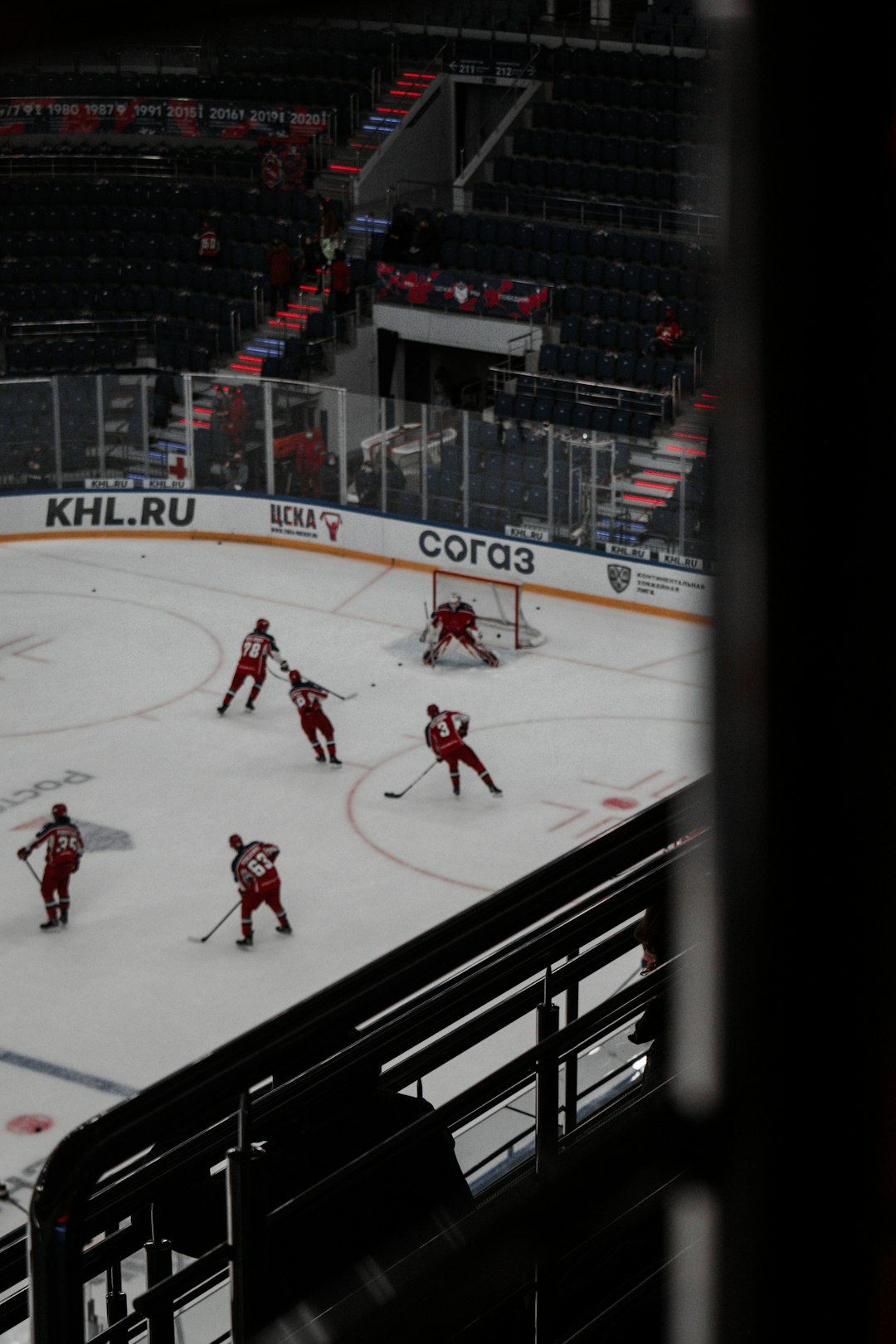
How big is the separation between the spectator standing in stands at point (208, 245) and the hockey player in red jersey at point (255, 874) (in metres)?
16.0

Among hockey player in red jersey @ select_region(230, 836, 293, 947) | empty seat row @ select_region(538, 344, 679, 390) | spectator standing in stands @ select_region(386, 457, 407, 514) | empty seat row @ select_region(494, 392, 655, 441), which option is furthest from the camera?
empty seat row @ select_region(538, 344, 679, 390)

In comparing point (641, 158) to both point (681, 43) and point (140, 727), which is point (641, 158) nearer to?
point (681, 43)

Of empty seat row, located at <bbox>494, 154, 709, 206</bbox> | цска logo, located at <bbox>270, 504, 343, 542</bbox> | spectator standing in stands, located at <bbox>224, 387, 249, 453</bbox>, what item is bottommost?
цска logo, located at <bbox>270, 504, 343, 542</bbox>

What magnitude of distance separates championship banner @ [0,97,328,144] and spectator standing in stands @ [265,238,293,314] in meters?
3.25

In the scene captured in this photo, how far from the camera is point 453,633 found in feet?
54.0

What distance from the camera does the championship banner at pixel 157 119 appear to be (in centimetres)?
2767

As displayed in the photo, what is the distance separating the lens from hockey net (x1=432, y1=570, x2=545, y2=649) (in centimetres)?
1825

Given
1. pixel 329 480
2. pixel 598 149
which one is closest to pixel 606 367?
pixel 329 480

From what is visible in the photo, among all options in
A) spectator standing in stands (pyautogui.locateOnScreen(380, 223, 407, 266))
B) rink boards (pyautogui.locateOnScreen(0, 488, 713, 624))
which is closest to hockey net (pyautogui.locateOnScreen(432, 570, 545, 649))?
rink boards (pyautogui.locateOnScreen(0, 488, 713, 624))

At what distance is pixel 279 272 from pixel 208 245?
1.31 metres

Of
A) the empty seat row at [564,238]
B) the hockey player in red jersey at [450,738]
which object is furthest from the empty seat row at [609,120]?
the hockey player in red jersey at [450,738]

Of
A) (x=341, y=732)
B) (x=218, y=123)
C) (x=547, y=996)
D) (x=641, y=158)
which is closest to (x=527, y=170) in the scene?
(x=641, y=158)

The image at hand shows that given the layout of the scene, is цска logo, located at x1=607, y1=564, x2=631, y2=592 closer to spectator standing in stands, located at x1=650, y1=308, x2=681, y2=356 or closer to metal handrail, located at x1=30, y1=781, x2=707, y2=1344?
spectator standing in stands, located at x1=650, y1=308, x2=681, y2=356

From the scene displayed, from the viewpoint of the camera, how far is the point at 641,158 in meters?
25.9
